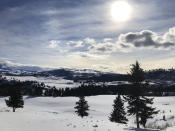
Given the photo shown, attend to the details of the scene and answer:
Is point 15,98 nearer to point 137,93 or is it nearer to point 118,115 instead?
point 118,115

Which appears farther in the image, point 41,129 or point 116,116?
point 116,116

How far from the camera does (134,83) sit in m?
31.5

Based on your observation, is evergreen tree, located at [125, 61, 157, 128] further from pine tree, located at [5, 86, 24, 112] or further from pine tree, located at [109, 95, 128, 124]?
pine tree, located at [5, 86, 24, 112]

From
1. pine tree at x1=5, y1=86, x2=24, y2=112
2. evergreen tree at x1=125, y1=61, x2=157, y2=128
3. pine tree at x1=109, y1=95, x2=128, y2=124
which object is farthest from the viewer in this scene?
pine tree at x1=5, y1=86, x2=24, y2=112

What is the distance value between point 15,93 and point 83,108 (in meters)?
20.3

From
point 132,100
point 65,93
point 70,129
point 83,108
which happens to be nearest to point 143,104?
point 132,100

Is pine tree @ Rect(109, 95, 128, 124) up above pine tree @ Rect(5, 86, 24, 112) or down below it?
below

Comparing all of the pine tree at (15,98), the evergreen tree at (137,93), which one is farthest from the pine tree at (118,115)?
the pine tree at (15,98)

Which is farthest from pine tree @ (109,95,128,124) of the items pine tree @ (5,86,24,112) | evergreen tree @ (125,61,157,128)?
pine tree @ (5,86,24,112)

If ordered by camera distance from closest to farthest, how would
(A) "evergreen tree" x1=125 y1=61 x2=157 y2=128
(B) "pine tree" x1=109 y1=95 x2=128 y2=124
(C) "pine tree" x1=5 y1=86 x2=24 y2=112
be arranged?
(A) "evergreen tree" x1=125 y1=61 x2=157 y2=128 → (B) "pine tree" x1=109 y1=95 x2=128 y2=124 → (C) "pine tree" x1=5 y1=86 x2=24 y2=112

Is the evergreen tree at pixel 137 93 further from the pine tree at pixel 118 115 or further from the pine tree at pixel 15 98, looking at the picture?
the pine tree at pixel 15 98

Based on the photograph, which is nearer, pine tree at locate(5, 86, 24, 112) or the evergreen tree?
the evergreen tree

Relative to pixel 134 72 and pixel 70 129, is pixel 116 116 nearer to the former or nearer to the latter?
pixel 134 72

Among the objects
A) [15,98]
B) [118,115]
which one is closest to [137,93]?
[118,115]
